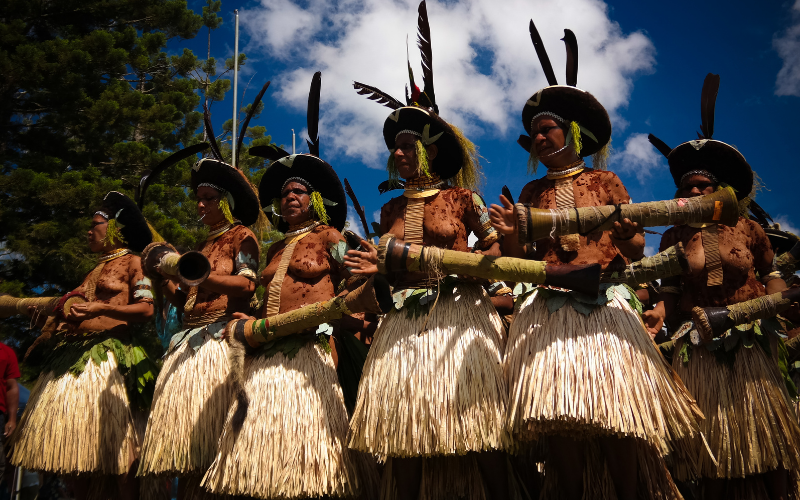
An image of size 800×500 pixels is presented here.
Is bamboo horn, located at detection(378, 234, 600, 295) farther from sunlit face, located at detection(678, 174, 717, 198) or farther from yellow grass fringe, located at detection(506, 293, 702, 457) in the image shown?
sunlit face, located at detection(678, 174, 717, 198)

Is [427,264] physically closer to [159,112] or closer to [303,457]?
[303,457]

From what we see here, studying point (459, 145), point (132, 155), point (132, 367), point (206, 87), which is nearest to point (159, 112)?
point (132, 155)

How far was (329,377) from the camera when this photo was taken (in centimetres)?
358

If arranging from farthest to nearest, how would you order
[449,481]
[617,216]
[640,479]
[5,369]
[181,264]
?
[5,369]
[181,264]
[449,481]
[640,479]
[617,216]

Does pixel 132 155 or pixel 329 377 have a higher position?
pixel 132 155

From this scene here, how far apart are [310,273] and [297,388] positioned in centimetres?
Answer: 73

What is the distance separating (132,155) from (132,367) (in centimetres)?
716

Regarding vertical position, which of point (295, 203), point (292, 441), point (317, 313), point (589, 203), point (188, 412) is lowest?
point (292, 441)

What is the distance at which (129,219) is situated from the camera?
16.2 feet

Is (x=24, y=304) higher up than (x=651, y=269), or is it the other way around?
(x=24, y=304)

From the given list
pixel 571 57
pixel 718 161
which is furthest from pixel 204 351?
pixel 718 161

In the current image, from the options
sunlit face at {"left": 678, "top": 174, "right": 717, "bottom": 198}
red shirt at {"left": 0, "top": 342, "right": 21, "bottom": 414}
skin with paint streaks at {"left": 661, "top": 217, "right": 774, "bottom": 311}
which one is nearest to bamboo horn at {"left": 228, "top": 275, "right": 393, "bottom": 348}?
skin with paint streaks at {"left": 661, "top": 217, "right": 774, "bottom": 311}

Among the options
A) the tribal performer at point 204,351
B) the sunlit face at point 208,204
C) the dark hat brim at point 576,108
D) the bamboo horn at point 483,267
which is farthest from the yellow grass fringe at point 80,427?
the dark hat brim at point 576,108

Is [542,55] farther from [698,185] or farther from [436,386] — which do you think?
[436,386]
